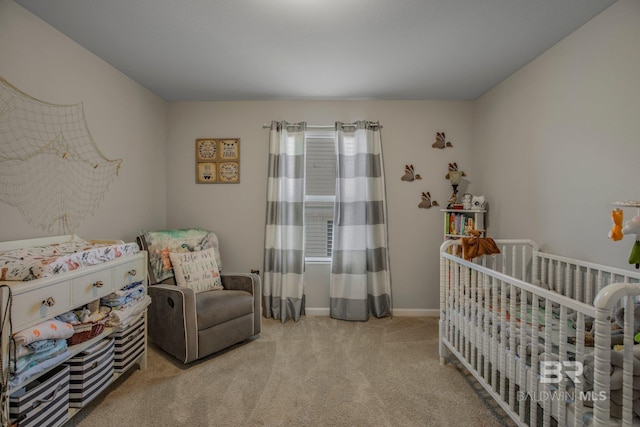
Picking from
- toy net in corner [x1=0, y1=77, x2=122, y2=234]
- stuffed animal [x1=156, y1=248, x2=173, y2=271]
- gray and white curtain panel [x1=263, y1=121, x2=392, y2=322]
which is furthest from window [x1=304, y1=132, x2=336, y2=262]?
toy net in corner [x1=0, y1=77, x2=122, y2=234]

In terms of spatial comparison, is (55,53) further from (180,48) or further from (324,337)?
(324,337)

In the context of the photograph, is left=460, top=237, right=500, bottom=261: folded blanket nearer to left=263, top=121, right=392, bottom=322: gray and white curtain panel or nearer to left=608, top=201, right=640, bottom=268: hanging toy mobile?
left=608, top=201, right=640, bottom=268: hanging toy mobile

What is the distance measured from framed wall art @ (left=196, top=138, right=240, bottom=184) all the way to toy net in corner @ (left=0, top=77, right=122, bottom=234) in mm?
968

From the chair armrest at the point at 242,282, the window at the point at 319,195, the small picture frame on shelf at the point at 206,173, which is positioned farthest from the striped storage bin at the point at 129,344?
the window at the point at 319,195

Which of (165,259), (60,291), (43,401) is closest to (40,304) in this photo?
(60,291)

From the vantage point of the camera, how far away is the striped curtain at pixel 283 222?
291 centimetres

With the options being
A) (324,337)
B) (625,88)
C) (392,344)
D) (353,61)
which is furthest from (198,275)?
(625,88)

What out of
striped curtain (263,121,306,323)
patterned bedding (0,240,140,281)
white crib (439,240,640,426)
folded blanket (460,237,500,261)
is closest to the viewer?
white crib (439,240,640,426)

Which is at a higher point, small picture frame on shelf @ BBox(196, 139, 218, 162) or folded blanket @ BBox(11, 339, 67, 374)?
small picture frame on shelf @ BBox(196, 139, 218, 162)

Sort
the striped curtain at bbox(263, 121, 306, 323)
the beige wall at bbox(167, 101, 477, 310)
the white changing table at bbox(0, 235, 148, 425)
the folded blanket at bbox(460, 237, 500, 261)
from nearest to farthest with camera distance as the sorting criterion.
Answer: the white changing table at bbox(0, 235, 148, 425) → the folded blanket at bbox(460, 237, 500, 261) → the striped curtain at bbox(263, 121, 306, 323) → the beige wall at bbox(167, 101, 477, 310)

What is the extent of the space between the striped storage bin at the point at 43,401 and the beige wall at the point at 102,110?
2.74 feet

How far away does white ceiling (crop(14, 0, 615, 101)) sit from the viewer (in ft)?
5.26

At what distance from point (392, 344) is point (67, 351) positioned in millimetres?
2166

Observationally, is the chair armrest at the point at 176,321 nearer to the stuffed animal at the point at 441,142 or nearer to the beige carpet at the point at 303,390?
the beige carpet at the point at 303,390
